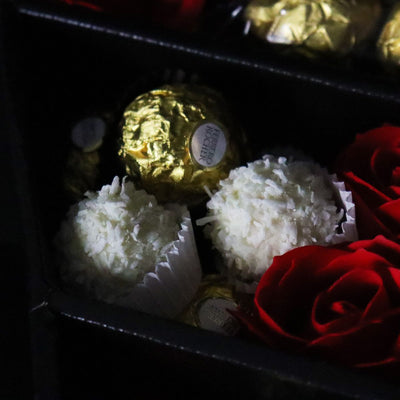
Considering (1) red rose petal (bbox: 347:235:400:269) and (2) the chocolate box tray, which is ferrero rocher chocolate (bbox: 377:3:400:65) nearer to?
(2) the chocolate box tray

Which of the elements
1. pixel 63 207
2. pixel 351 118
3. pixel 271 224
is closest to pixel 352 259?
pixel 271 224

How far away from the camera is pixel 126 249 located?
0.67 meters

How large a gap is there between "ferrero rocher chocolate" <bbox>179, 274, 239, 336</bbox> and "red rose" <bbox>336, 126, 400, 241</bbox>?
0.17m

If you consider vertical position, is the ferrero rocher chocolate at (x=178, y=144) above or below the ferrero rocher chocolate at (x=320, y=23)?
below

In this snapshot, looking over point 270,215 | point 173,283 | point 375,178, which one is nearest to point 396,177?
point 375,178

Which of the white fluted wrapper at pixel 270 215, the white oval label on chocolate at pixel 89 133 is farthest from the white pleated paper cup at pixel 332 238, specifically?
the white oval label on chocolate at pixel 89 133

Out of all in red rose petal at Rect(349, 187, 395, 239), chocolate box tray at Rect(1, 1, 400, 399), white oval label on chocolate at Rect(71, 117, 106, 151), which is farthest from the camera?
white oval label on chocolate at Rect(71, 117, 106, 151)

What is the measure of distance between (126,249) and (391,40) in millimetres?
433

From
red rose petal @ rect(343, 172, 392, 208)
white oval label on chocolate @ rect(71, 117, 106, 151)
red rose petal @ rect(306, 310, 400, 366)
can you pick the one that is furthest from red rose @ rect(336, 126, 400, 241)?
white oval label on chocolate @ rect(71, 117, 106, 151)

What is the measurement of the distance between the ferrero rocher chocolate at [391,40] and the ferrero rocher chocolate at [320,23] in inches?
0.9

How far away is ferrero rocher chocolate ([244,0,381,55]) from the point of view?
814 mm

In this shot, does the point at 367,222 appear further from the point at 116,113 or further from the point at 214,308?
the point at 116,113

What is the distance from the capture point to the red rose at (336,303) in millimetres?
601

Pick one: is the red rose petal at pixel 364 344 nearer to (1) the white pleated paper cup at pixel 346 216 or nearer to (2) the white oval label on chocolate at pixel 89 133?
(1) the white pleated paper cup at pixel 346 216
